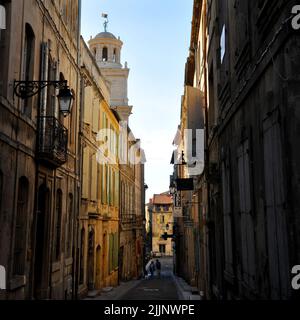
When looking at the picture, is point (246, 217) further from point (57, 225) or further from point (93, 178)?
point (93, 178)

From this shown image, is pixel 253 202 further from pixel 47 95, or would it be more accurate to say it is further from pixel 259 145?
pixel 47 95

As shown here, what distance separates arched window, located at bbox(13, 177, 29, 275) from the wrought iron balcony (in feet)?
3.51

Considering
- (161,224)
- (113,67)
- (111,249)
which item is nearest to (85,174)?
(111,249)

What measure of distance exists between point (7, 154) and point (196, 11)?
40.4 ft

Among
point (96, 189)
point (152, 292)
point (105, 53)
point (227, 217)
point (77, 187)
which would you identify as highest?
point (105, 53)

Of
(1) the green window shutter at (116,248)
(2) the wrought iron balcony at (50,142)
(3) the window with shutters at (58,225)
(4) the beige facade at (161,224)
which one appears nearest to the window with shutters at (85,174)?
(3) the window with shutters at (58,225)

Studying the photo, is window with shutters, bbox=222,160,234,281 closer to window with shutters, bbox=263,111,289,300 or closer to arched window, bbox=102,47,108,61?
window with shutters, bbox=263,111,289,300

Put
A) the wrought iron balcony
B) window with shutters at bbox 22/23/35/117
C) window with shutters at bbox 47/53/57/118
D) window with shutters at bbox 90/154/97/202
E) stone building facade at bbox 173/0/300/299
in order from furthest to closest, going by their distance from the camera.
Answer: window with shutters at bbox 90/154/97/202 → window with shutters at bbox 47/53/57/118 → the wrought iron balcony → window with shutters at bbox 22/23/35/117 → stone building facade at bbox 173/0/300/299

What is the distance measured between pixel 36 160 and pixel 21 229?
6.13 ft

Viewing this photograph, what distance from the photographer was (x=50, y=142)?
11328 mm

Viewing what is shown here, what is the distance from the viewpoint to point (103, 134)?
75.8 feet

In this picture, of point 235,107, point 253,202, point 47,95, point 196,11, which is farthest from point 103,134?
point 253,202

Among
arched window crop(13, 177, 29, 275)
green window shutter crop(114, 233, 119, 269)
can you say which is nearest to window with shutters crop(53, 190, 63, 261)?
arched window crop(13, 177, 29, 275)

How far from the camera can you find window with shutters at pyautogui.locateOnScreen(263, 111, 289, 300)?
4.93m
